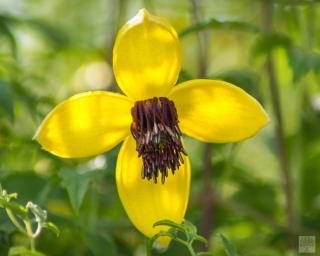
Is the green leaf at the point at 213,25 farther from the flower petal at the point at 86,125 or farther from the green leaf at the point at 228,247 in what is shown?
the green leaf at the point at 228,247

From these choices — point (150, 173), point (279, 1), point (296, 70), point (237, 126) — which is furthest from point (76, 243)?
point (279, 1)

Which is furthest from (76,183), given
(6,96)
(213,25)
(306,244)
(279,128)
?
(279,128)

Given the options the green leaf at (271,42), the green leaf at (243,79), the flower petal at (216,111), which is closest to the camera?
the flower petal at (216,111)

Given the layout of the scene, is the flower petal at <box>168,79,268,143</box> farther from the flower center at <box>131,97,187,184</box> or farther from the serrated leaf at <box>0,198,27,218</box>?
the serrated leaf at <box>0,198,27,218</box>

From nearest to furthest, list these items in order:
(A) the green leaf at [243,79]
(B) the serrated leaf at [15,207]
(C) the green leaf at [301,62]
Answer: (B) the serrated leaf at [15,207]
(C) the green leaf at [301,62]
(A) the green leaf at [243,79]

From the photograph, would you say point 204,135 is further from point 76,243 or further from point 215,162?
point 215,162

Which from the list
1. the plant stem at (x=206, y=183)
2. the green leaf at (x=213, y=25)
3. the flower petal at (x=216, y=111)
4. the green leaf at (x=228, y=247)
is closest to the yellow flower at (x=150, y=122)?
the flower petal at (x=216, y=111)
